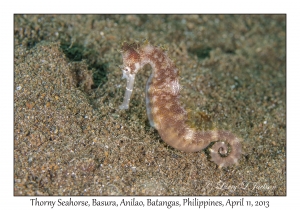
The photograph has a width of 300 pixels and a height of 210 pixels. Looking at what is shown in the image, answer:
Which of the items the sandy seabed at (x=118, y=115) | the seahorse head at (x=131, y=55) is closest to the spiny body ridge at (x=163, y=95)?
the seahorse head at (x=131, y=55)

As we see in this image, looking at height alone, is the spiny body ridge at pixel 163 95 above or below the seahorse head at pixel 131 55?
below

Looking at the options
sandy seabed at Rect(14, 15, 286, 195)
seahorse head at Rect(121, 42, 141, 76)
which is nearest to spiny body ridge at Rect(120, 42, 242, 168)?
seahorse head at Rect(121, 42, 141, 76)

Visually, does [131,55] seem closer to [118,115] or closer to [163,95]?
[163,95]

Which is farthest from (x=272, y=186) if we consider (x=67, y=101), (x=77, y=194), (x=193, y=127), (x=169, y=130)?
(x=67, y=101)

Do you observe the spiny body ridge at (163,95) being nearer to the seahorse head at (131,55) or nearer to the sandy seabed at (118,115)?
the seahorse head at (131,55)

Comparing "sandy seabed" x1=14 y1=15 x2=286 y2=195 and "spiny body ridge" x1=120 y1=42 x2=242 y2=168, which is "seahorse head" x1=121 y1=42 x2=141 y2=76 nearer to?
"spiny body ridge" x1=120 y1=42 x2=242 y2=168

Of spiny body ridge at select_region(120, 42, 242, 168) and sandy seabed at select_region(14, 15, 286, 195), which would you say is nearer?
sandy seabed at select_region(14, 15, 286, 195)

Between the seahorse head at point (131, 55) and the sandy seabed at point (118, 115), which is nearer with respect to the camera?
the sandy seabed at point (118, 115)

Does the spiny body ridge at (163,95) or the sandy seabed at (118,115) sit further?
the spiny body ridge at (163,95)
